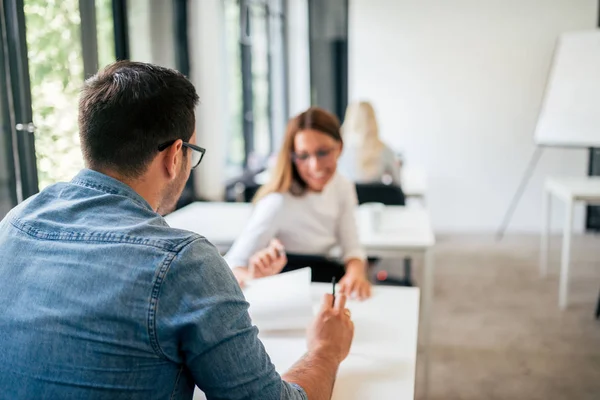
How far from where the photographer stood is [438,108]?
6.18 meters

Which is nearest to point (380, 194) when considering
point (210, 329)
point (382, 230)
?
point (382, 230)

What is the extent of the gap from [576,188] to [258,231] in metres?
2.67

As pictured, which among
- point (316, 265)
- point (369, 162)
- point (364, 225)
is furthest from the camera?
point (369, 162)

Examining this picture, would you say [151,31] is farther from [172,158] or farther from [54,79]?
[172,158]

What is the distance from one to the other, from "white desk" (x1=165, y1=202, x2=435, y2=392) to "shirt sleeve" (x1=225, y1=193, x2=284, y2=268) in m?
0.42

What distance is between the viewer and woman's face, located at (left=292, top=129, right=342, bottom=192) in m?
2.22

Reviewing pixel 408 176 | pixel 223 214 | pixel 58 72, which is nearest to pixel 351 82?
pixel 408 176

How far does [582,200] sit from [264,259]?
271 centimetres

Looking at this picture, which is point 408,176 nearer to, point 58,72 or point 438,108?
point 438,108

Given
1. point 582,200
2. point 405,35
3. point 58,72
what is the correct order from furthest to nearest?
point 405,35, point 582,200, point 58,72

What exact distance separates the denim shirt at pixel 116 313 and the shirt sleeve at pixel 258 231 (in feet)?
3.69

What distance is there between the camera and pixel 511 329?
3551mm

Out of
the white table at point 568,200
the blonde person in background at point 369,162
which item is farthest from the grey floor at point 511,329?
the blonde person in background at point 369,162

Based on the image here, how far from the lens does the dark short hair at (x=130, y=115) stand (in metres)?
0.92
